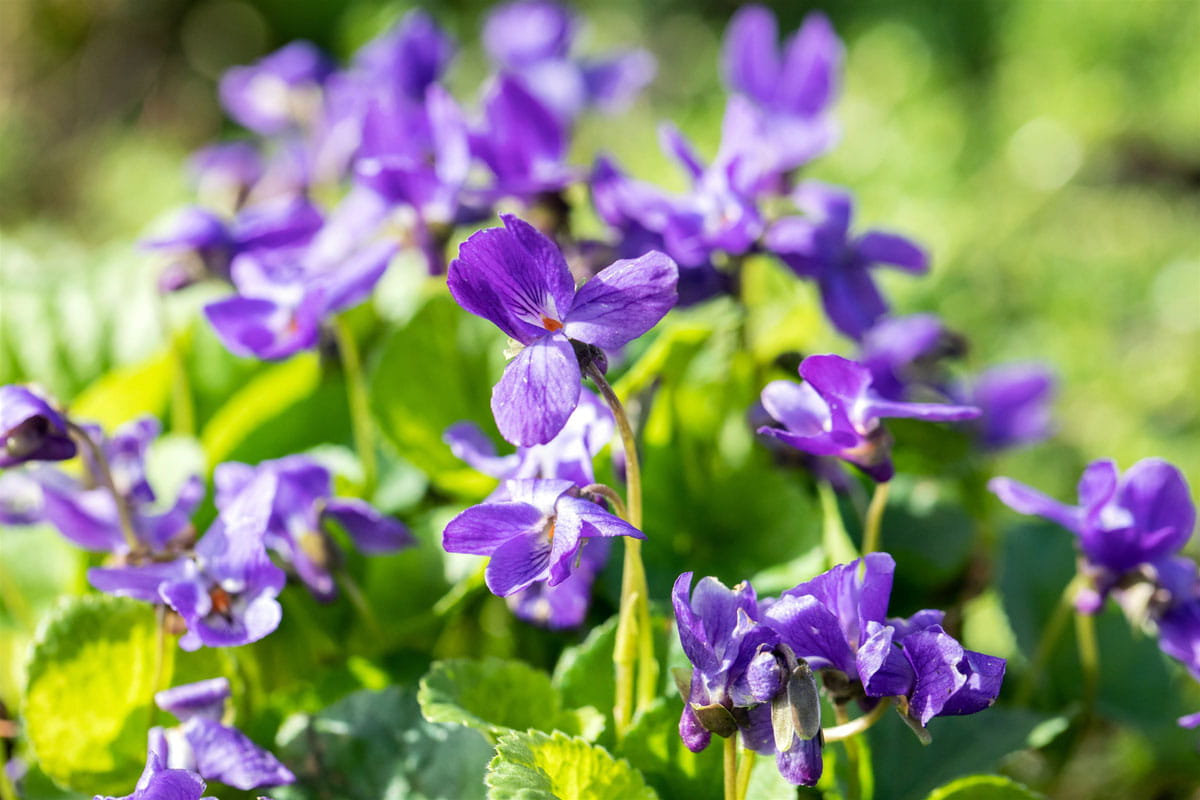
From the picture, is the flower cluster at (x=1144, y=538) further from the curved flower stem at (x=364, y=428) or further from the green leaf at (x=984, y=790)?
the curved flower stem at (x=364, y=428)

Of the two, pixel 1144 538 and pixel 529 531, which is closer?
pixel 529 531

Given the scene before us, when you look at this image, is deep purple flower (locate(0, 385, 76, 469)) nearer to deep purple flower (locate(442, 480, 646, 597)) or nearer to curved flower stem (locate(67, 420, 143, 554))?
curved flower stem (locate(67, 420, 143, 554))

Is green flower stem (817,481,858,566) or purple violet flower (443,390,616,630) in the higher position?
purple violet flower (443,390,616,630)

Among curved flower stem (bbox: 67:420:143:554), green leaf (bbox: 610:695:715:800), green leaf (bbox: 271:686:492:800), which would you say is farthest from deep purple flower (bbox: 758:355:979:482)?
curved flower stem (bbox: 67:420:143:554)

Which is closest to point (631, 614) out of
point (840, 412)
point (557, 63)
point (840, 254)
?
point (840, 412)

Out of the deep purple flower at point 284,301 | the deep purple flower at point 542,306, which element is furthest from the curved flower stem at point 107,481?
the deep purple flower at point 542,306

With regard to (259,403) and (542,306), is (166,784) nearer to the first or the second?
(542,306)
